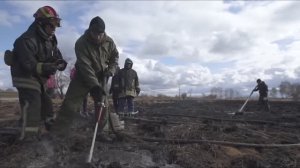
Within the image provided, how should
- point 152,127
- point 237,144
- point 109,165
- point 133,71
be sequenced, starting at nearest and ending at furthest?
point 109,165 < point 237,144 < point 152,127 < point 133,71

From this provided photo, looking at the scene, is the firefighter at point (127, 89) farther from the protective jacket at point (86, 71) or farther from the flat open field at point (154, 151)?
the protective jacket at point (86, 71)

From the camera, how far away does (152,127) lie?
788 cm

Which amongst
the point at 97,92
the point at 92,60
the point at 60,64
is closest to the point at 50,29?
the point at 60,64

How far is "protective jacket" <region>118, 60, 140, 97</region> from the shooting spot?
11.8 m

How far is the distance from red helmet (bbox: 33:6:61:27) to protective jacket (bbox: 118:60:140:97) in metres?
5.66

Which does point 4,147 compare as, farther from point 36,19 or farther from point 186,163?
point 186,163

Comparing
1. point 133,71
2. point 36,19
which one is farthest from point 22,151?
point 133,71


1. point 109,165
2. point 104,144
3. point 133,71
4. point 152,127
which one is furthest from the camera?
point 133,71

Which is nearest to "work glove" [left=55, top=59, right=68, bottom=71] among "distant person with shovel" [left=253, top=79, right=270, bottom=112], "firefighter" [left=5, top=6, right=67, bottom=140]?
"firefighter" [left=5, top=6, right=67, bottom=140]

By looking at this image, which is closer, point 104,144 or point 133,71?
point 104,144

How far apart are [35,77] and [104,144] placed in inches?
55.0

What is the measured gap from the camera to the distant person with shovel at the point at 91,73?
20.8ft

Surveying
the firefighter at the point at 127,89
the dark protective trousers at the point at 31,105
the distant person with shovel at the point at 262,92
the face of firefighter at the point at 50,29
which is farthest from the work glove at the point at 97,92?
the distant person with shovel at the point at 262,92

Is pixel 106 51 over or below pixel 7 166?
over
